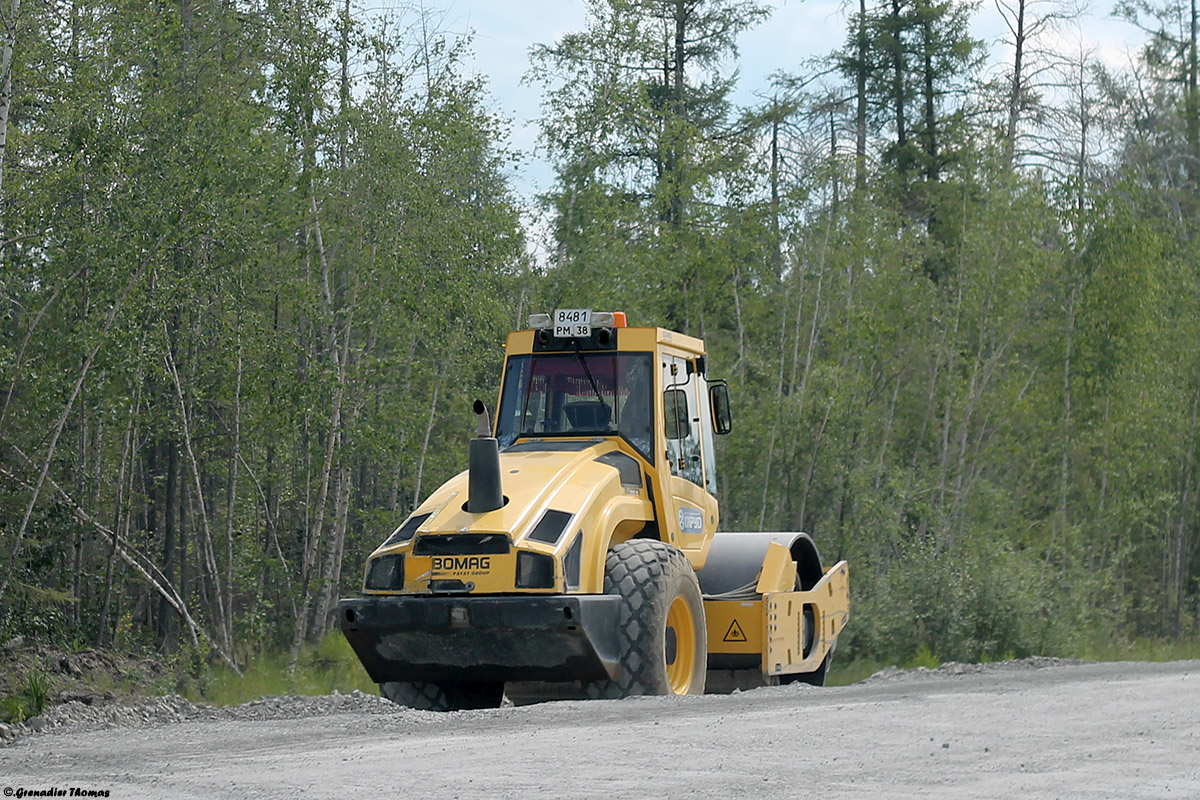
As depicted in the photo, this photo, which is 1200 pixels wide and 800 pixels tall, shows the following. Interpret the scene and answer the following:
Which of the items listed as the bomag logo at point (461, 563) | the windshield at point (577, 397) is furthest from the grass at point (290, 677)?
the bomag logo at point (461, 563)

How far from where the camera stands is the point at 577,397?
38.9 feet

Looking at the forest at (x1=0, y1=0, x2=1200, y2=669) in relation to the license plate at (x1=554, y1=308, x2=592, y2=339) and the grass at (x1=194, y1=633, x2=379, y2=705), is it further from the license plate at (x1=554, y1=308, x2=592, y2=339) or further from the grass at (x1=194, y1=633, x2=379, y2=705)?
the license plate at (x1=554, y1=308, x2=592, y2=339)

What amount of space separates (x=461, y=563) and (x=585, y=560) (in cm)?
91

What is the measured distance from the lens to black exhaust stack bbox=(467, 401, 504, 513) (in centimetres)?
1008

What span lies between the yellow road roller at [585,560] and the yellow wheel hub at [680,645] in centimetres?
2

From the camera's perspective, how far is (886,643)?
16.9 m

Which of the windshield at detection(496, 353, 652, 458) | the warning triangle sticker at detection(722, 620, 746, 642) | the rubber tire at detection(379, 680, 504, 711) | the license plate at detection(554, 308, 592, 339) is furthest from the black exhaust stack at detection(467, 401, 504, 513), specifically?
the warning triangle sticker at detection(722, 620, 746, 642)

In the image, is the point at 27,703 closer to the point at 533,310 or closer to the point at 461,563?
the point at 461,563

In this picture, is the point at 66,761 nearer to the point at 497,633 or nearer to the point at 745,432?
the point at 497,633

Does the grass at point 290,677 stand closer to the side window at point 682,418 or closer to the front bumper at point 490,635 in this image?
the front bumper at point 490,635

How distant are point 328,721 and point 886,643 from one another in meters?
9.31

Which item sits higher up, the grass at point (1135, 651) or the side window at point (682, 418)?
the side window at point (682, 418)

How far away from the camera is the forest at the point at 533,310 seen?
606 inches

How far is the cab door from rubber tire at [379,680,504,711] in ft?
6.43
